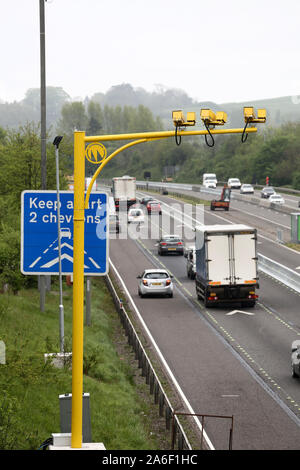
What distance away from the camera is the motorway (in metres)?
20.8

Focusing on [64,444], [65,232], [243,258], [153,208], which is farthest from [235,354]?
[153,208]

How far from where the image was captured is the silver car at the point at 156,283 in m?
43.5

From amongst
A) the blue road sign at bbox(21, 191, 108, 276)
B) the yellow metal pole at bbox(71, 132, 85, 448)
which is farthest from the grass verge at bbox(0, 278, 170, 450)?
the yellow metal pole at bbox(71, 132, 85, 448)

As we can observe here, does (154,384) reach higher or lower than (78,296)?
Result: lower

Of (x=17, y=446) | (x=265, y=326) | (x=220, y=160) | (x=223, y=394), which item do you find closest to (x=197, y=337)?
(x=265, y=326)

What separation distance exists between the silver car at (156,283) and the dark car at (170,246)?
17.4 metres

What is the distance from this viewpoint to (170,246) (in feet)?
200

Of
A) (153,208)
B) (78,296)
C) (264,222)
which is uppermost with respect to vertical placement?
(78,296)

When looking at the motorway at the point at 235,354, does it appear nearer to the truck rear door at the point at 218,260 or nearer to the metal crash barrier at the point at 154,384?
the metal crash barrier at the point at 154,384

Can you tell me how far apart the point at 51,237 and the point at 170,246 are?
37.8m

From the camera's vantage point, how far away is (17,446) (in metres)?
15.9

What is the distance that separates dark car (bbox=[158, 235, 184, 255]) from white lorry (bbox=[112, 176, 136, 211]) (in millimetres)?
34552

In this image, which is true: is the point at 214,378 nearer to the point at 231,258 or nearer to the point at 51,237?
the point at 51,237
